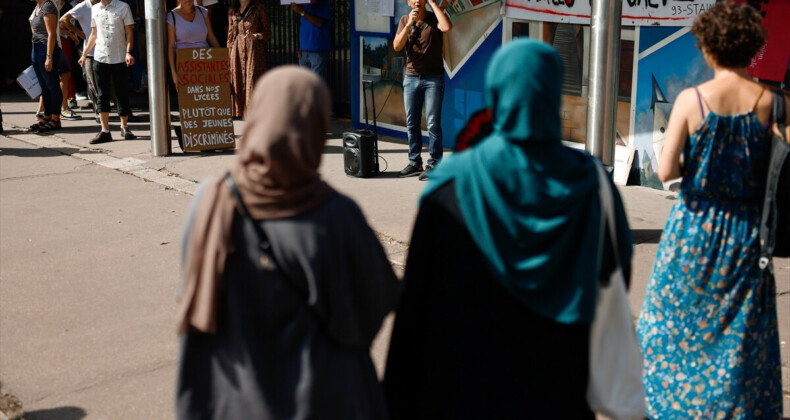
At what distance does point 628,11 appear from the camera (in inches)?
320

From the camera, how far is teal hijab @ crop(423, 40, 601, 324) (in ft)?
8.20

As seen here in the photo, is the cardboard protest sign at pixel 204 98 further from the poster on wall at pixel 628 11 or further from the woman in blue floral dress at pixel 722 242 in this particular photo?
the woman in blue floral dress at pixel 722 242

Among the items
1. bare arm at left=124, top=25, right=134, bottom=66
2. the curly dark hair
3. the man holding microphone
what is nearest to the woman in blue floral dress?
the curly dark hair

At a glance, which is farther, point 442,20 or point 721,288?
point 442,20

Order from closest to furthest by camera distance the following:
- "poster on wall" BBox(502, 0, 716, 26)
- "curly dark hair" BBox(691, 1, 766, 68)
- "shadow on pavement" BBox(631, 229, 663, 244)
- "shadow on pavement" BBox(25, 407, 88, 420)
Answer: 1. "curly dark hair" BBox(691, 1, 766, 68)
2. "shadow on pavement" BBox(25, 407, 88, 420)
3. "shadow on pavement" BBox(631, 229, 663, 244)
4. "poster on wall" BBox(502, 0, 716, 26)

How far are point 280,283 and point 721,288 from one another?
2040 millimetres

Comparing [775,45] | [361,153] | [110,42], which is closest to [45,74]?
[110,42]

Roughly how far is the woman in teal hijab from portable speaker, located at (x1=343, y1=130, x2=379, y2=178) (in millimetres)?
6340

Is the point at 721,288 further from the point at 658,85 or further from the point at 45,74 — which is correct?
the point at 45,74

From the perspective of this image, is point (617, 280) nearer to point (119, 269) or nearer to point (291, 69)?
point (291, 69)

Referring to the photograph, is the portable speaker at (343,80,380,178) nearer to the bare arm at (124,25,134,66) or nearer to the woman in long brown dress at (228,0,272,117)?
the woman in long brown dress at (228,0,272,117)

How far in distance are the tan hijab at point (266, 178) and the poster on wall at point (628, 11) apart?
5.97m

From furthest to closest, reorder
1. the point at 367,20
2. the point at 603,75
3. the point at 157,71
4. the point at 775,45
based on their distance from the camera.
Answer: the point at 367,20
the point at 157,71
the point at 775,45
the point at 603,75

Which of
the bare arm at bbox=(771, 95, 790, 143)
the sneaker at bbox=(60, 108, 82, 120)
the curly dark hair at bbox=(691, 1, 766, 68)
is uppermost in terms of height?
the curly dark hair at bbox=(691, 1, 766, 68)
